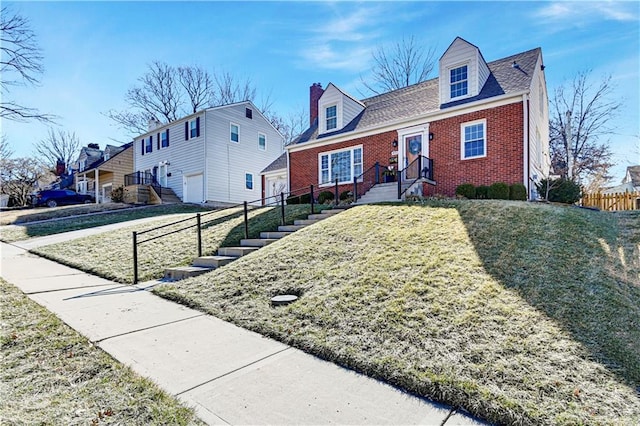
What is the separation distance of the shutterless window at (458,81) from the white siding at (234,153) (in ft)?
48.7

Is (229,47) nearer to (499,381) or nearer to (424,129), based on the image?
(424,129)

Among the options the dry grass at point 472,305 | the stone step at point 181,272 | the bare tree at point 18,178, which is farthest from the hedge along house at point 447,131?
the bare tree at point 18,178

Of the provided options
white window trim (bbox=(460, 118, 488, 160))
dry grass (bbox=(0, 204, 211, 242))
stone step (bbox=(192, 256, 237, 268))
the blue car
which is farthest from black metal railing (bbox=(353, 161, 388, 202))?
the blue car

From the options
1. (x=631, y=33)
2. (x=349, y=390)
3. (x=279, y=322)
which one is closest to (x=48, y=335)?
(x=279, y=322)

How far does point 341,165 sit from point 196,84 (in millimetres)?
24453

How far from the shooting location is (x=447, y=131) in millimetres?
12391

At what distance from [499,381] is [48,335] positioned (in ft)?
14.5

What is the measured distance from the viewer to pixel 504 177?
1109cm

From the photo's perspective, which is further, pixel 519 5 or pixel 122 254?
pixel 519 5

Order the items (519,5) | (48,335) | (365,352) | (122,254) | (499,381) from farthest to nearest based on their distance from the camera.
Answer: (519,5), (122,254), (48,335), (365,352), (499,381)

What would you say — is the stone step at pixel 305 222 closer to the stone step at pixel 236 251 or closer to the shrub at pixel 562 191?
the stone step at pixel 236 251

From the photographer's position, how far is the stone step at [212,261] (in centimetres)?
682

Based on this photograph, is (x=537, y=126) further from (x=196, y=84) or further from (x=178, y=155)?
(x=196, y=84)

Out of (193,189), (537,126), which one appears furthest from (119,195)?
(537,126)
